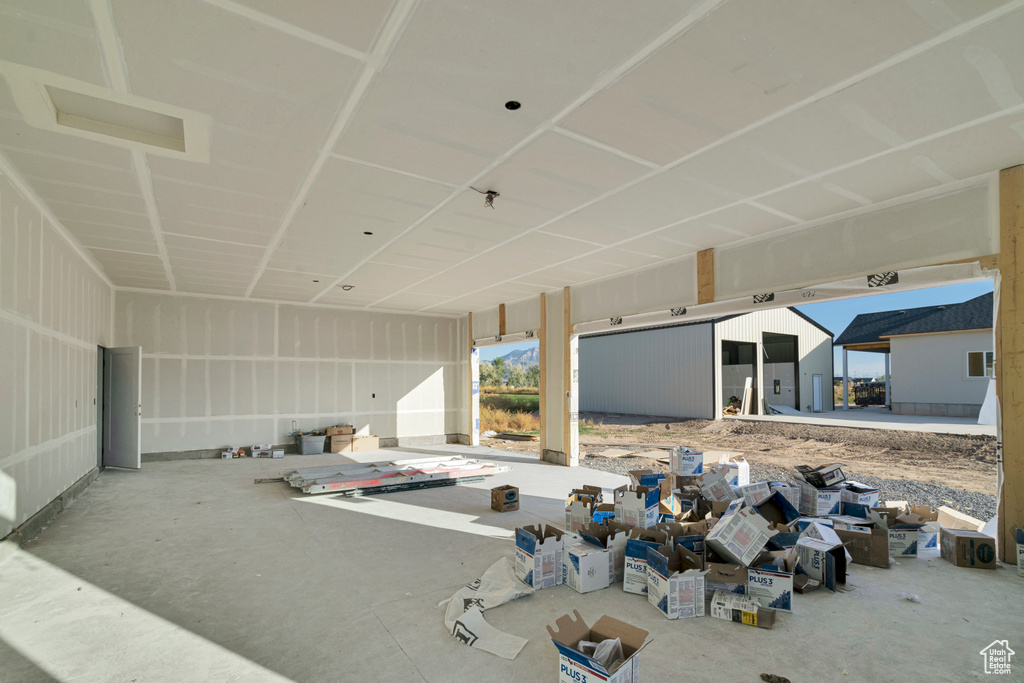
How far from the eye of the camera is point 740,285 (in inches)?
232

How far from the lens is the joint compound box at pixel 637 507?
403 centimetres

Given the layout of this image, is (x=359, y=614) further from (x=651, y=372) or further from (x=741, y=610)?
(x=651, y=372)

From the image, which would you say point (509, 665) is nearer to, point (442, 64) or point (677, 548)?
point (677, 548)

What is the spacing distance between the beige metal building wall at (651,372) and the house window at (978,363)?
831 centimetres

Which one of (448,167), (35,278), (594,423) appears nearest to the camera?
(448,167)

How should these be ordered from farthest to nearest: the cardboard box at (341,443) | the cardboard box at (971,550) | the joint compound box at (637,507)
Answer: the cardboard box at (341,443)
the joint compound box at (637,507)
the cardboard box at (971,550)

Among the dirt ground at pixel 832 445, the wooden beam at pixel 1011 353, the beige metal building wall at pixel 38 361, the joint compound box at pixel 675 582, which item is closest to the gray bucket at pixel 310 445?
the beige metal building wall at pixel 38 361

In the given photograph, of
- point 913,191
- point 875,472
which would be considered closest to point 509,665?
point 913,191

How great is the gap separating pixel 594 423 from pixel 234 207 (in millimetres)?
13256

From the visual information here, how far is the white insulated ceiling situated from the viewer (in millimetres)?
2324

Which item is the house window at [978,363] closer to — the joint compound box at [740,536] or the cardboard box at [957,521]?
the cardboard box at [957,521]

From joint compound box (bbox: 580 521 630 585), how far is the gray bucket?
7.64 metres


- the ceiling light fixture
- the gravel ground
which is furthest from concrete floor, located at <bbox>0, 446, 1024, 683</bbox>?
the ceiling light fixture

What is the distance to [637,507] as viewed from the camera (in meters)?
4.05
